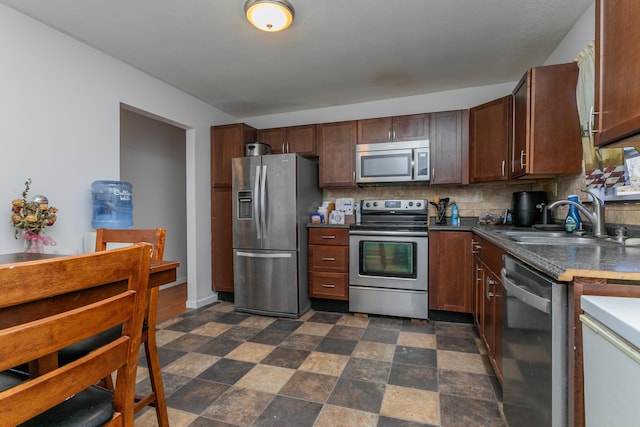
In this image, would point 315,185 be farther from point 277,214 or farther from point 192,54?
point 192,54

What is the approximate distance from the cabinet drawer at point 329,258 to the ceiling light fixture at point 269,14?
207 cm

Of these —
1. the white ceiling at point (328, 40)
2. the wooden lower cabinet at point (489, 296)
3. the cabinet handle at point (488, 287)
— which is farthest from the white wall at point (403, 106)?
the cabinet handle at point (488, 287)

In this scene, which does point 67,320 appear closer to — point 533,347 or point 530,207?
point 533,347

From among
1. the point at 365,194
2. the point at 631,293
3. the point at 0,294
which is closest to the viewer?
the point at 0,294

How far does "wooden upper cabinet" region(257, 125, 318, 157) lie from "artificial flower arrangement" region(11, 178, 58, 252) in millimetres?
2301

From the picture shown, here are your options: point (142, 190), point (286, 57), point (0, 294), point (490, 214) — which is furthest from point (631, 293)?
point (142, 190)

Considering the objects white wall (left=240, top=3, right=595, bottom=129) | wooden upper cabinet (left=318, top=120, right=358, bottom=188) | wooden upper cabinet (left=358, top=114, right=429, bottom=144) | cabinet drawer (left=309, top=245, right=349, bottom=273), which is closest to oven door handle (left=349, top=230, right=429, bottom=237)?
cabinet drawer (left=309, top=245, right=349, bottom=273)

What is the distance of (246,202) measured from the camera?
3.26 meters

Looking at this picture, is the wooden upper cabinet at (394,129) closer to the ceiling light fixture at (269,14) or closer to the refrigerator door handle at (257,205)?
the refrigerator door handle at (257,205)

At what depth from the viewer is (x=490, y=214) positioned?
3.09 m

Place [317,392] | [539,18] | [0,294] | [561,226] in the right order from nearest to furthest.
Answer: [0,294] < [317,392] < [539,18] < [561,226]

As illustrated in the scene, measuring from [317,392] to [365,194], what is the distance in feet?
7.82

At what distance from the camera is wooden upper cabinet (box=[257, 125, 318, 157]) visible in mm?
3586

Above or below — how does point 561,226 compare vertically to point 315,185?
below
